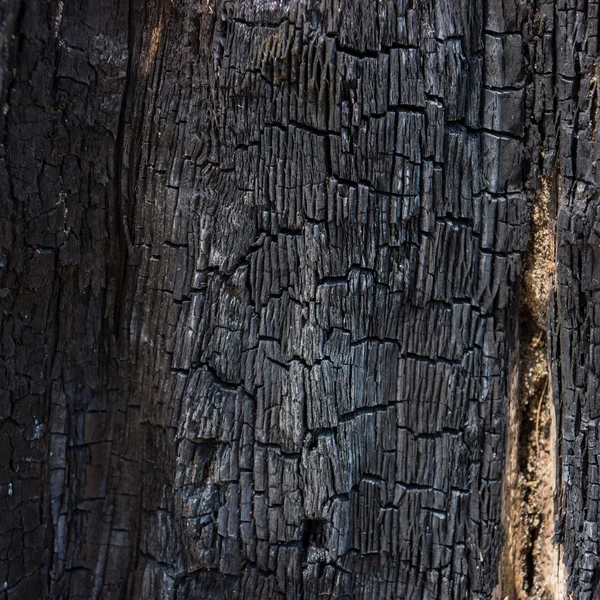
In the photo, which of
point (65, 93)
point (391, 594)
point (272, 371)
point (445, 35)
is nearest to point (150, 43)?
point (65, 93)

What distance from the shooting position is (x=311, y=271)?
5.30 ft

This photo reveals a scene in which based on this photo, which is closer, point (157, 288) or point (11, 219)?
point (11, 219)

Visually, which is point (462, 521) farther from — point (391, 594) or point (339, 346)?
point (339, 346)

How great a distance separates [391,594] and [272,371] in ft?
2.15

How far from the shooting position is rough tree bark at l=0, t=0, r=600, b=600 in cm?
156

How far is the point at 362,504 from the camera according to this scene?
1648mm

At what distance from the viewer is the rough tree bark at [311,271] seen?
156 centimetres

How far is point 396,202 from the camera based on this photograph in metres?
1.60

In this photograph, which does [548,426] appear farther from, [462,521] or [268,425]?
[268,425]

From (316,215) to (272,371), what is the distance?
415mm

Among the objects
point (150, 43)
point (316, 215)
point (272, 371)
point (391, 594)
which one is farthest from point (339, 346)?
point (150, 43)

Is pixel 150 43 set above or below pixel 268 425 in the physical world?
above

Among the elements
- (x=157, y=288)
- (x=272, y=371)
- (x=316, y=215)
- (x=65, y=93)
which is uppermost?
(x=65, y=93)

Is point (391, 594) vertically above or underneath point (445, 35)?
underneath
